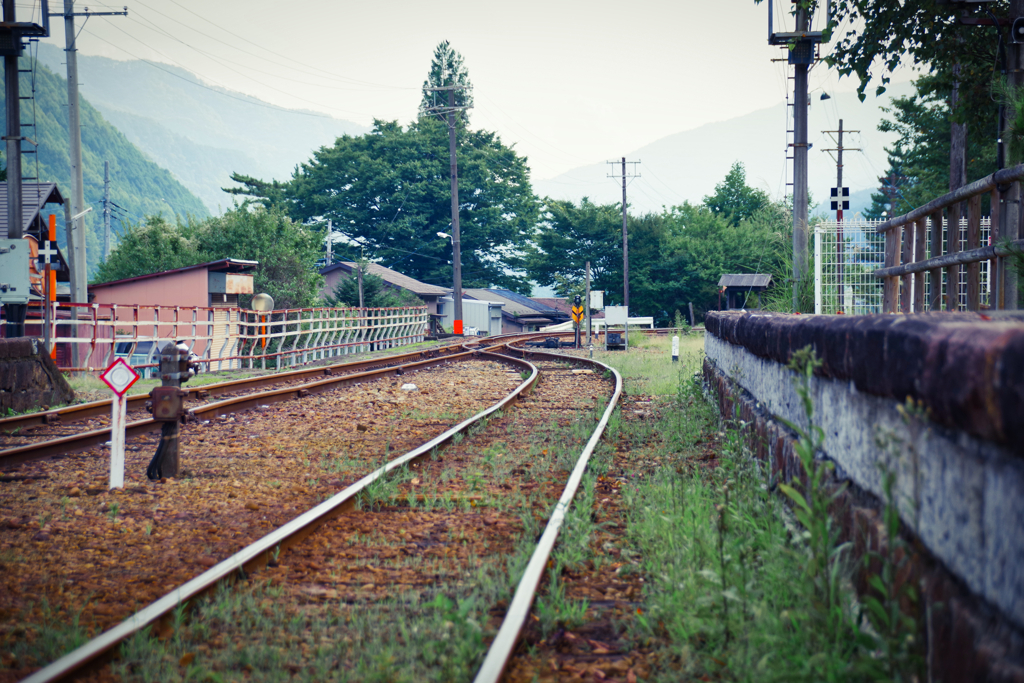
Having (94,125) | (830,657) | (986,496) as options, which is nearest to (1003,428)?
(986,496)

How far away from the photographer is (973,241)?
6.46 metres

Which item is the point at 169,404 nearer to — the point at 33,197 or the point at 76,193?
the point at 76,193

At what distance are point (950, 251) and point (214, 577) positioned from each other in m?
6.47

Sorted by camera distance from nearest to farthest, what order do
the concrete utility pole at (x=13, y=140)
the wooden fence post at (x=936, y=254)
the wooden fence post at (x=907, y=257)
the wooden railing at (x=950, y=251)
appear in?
the wooden railing at (x=950, y=251)
the wooden fence post at (x=936, y=254)
the wooden fence post at (x=907, y=257)
the concrete utility pole at (x=13, y=140)

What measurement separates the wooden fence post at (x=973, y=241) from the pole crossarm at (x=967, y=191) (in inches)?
3.5

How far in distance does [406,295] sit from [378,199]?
2316 cm

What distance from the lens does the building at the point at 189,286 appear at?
26297mm

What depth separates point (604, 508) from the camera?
519 centimetres

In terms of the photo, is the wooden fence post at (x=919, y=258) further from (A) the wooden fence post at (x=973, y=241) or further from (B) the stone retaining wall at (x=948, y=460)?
(B) the stone retaining wall at (x=948, y=460)

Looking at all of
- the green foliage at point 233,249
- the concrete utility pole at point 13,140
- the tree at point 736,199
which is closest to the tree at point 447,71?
the tree at point 736,199

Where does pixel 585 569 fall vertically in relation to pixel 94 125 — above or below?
below

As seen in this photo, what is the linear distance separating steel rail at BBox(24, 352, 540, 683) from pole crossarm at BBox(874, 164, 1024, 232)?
5083mm

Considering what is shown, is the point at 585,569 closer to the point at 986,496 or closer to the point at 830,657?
the point at 830,657

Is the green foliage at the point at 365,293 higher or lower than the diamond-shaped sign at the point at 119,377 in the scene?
higher
